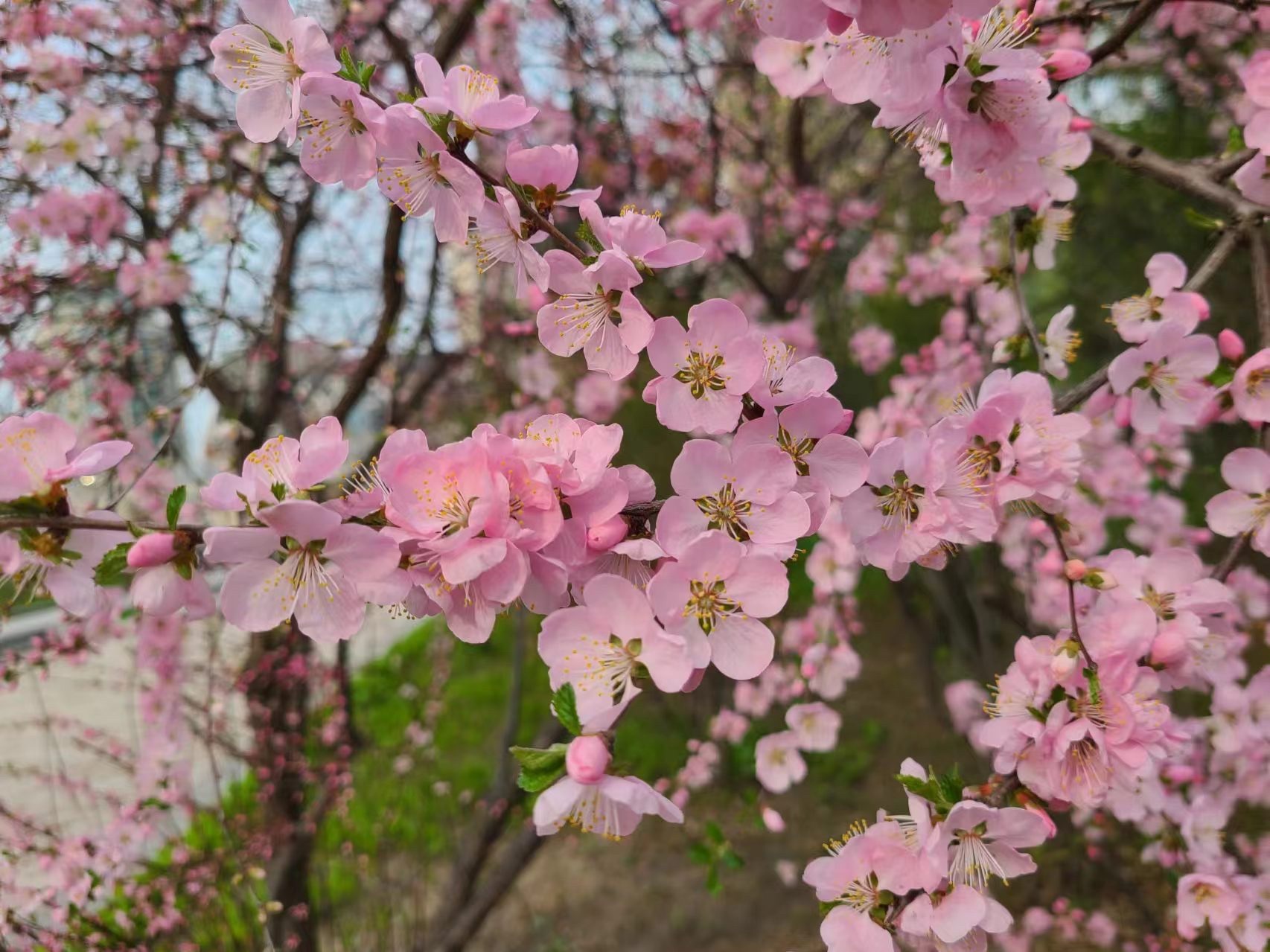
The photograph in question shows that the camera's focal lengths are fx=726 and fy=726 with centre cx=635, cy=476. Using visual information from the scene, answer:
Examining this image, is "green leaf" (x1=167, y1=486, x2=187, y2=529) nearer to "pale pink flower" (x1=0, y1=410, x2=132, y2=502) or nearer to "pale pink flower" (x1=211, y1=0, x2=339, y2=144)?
"pale pink flower" (x1=0, y1=410, x2=132, y2=502)

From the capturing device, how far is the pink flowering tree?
750mm

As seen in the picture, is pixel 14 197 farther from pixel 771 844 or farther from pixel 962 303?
pixel 771 844

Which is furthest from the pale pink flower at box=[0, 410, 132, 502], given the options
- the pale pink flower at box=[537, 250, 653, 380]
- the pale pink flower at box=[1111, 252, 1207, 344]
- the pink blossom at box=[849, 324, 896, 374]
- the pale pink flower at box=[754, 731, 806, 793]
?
the pink blossom at box=[849, 324, 896, 374]

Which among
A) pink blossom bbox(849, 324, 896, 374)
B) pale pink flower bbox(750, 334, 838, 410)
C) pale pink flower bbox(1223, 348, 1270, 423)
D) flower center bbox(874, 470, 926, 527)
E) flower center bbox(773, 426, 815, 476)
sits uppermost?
pale pink flower bbox(1223, 348, 1270, 423)

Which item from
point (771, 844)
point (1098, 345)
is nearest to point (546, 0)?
point (771, 844)

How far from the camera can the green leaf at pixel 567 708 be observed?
688 millimetres

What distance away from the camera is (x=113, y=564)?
0.74 meters

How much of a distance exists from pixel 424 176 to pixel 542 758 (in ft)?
2.21

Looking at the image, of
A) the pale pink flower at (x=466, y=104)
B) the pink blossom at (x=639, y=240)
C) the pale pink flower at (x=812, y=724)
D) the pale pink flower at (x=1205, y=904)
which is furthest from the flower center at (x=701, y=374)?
the pale pink flower at (x=812, y=724)

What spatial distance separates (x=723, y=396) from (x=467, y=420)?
467 centimetres

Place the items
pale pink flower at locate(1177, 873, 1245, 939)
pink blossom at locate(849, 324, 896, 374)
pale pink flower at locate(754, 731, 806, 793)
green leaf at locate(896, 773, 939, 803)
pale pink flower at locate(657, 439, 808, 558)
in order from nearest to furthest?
1. pale pink flower at locate(657, 439, 808, 558)
2. green leaf at locate(896, 773, 939, 803)
3. pale pink flower at locate(1177, 873, 1245, 939)
4. pale pink flower at locate(754, 731, 806, 793)
5. pink blossom at locate(849, 324, 896, 374)

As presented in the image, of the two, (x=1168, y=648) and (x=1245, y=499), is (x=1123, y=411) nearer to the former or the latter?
(x=1245, y=499)

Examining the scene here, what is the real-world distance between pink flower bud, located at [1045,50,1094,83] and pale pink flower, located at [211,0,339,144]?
106cm

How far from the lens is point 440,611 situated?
2.62ft
